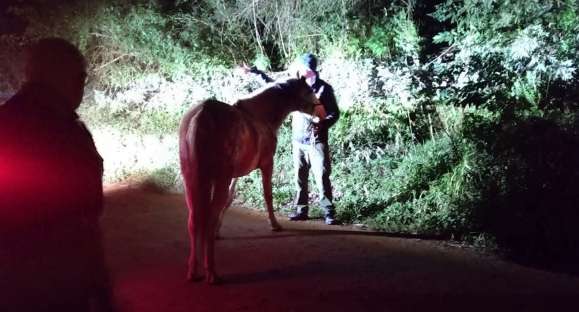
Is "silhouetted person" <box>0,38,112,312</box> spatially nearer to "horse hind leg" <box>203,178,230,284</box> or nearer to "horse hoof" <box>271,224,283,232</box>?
"horse hind leg" <box>203,178,230,284</box>

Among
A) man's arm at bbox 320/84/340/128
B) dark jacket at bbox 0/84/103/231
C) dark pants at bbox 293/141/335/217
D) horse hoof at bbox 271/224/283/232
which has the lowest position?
horse hoof at bbox 271/224/283/232

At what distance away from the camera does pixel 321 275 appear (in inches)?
199

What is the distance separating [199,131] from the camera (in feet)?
16.1

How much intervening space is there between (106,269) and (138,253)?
3959 mm

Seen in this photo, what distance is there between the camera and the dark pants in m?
7.09

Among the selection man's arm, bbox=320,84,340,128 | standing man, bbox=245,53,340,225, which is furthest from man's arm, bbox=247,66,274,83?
man's arm, bbox=320,84,340,128

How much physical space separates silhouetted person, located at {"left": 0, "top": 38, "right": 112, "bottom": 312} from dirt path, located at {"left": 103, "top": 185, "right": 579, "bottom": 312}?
206 centimetres

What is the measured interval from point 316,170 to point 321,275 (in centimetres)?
230

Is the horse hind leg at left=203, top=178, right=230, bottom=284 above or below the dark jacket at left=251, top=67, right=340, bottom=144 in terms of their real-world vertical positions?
below

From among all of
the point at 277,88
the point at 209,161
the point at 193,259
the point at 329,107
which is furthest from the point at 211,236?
the point at 329,107

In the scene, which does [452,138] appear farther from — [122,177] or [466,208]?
[122,177]

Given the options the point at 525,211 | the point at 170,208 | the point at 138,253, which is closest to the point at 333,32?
the point at 170,208

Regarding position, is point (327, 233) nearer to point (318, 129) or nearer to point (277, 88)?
point (318, 129)

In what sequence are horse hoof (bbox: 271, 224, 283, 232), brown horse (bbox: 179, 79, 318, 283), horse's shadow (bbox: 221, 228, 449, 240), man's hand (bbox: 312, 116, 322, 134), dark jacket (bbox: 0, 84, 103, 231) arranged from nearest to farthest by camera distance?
1. dark jacket (bbox: 0, 84, 103, 231)
2. brown horse (bbox: 179, 79, 318, 283)
3. horse's shadow (bbox: 221, 228, 449, 240)
4. horse hoof (bbox: 271, 224, 283, 232)
5. man's hand (bbox: 312, 116, 322, 134)
